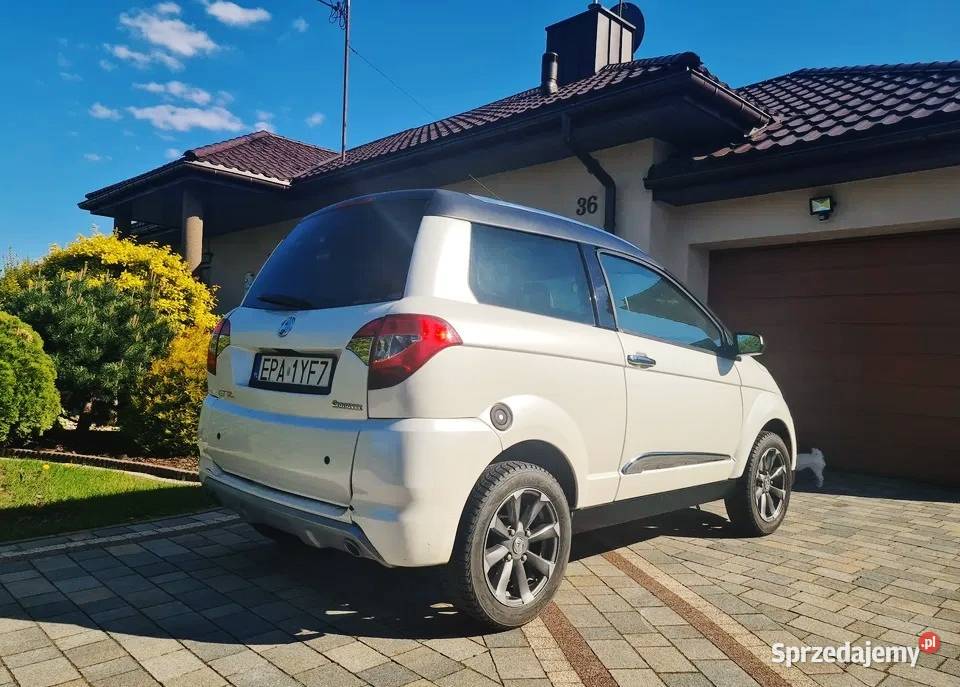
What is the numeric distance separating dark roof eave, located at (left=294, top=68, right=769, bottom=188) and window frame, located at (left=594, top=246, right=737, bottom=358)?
385cm

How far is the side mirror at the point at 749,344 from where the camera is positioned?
468cm

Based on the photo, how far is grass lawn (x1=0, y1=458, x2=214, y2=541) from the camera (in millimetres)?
4449

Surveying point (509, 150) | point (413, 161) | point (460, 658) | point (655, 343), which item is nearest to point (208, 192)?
point (413, 161)

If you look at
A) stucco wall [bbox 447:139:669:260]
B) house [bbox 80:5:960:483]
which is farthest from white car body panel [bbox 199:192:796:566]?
stucco wall [bbox 447:139:669:260]

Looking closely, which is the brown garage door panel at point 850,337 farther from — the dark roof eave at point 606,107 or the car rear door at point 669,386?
the car rear door at point 669,386

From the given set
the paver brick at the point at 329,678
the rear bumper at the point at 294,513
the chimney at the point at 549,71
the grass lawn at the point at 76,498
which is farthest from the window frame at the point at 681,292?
the chimney at the point at 549,71

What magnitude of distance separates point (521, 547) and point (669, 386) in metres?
1.41

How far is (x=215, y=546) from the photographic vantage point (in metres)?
4.17

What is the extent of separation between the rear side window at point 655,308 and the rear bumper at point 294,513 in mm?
1823

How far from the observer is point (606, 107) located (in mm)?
8109

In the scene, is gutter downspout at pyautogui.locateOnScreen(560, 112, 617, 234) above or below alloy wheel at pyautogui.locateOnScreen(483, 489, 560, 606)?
above

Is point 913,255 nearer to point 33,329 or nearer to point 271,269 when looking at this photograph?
point 271,269

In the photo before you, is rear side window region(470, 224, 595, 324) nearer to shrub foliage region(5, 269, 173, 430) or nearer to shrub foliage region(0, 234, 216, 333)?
shrub foliage region(5, 269, 173, 430)

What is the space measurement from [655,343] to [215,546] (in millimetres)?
2875
